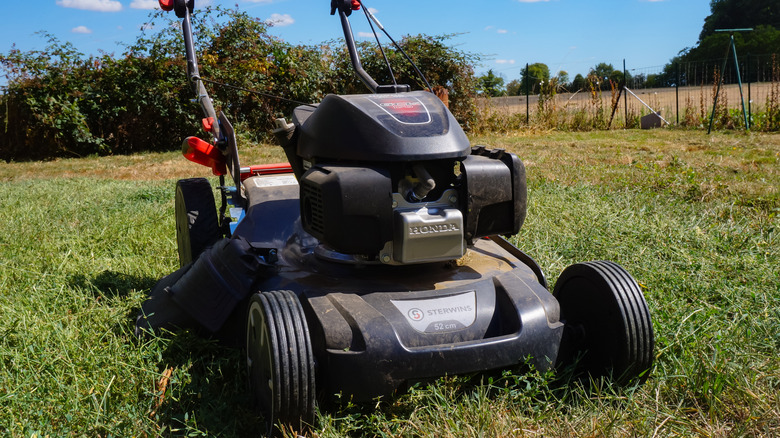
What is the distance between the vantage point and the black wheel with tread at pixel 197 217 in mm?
2928

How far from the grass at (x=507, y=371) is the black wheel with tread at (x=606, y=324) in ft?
0.26

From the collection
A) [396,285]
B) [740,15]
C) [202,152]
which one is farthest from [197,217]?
[740,15]

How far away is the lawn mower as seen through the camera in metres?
1.82

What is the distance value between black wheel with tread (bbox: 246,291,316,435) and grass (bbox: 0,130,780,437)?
0.39 feet

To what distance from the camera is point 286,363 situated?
171 centimetres

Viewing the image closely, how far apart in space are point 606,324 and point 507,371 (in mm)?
346

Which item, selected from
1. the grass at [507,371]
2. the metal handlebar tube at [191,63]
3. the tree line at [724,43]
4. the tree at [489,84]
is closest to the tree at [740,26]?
the tree line at [724,43]

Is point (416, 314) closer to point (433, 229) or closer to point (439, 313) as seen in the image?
point (439, 313)

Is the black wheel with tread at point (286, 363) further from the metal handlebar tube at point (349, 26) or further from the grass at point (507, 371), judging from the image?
the metal handlebar tube at point (349, 26)

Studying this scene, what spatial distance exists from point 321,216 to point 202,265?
61cm

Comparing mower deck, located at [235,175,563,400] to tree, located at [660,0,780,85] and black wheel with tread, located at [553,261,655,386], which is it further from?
tree, located at [660,0,780,85]

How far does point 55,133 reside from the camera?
32.5 ft

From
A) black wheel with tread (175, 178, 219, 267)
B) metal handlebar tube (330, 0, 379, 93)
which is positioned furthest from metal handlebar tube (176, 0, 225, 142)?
metal handlebar tube (330, 0, 379, 93)

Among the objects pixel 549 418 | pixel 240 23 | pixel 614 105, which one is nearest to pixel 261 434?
pixel 549 418
